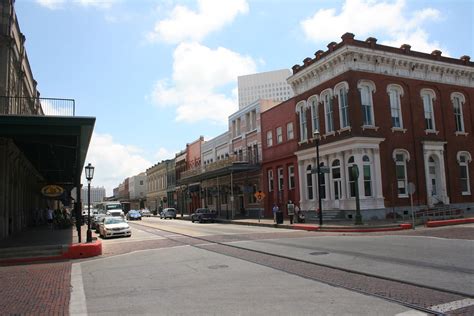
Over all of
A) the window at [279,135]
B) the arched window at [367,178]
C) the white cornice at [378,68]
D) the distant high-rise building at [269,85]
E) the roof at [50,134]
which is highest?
the distant high-rise building at [269,85]

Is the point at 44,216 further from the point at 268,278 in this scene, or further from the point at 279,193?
the point at 268,278

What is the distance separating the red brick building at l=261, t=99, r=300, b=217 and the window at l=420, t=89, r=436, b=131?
10560 millimetres

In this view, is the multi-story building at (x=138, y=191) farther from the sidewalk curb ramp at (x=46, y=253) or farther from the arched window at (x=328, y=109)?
the sidewalk curb ramp at (x=46, y=253)

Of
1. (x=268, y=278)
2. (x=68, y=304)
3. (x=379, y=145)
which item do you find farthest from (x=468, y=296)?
(x=379, y=145)

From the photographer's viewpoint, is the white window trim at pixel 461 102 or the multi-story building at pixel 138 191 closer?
the white window trim at pixel 461 102

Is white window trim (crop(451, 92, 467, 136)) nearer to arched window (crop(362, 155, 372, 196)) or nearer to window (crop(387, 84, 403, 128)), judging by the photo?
window (crop(387, 84, 403, 128))

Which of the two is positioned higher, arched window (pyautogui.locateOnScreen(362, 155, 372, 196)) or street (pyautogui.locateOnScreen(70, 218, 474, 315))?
arched window (pyautogui.locateOnScreen(362, 155, 372, 196))

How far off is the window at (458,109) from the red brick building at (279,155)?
1336 cm

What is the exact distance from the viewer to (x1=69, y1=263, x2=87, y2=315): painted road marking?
8.06 metres

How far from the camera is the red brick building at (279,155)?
39.0 m

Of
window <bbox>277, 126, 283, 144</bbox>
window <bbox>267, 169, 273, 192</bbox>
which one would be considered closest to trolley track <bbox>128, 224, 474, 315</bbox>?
window <bbox>277, 126, 283, 144</bbox>

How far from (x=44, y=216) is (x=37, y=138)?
25.2 meters

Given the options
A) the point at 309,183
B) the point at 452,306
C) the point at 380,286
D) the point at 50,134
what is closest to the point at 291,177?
the point at 309,183

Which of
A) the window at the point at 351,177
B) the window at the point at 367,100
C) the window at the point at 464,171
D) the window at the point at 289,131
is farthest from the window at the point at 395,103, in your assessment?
the window at the point at 289,131
